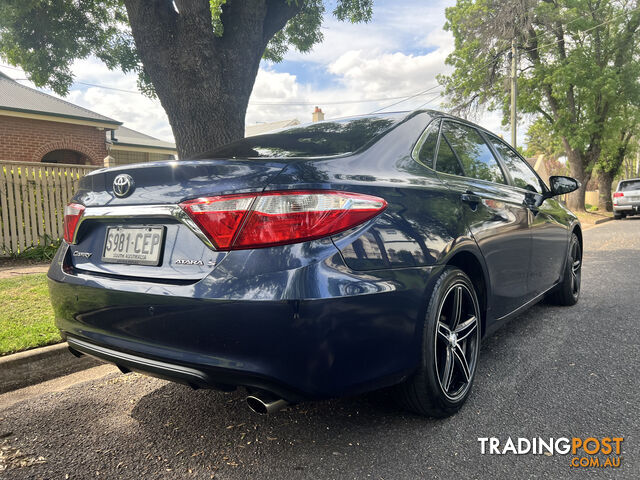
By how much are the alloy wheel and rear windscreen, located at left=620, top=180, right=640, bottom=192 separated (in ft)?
65.6

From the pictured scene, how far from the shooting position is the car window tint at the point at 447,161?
8.43 ft

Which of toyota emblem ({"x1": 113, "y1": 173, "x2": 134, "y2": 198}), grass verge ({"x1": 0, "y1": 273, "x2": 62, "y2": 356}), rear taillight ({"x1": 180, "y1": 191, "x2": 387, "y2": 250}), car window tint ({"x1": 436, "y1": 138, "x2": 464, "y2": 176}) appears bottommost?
grass verge ({"x1": 0, "y1": 273, "x2": 62, "y2": 356})

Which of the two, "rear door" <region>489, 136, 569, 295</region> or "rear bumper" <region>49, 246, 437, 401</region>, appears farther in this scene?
"rear door" <region>489, 136, 569, 295</region>

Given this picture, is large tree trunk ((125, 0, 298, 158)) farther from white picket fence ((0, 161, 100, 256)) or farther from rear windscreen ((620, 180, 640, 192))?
rear windscreen ((620, 180, 640, 192))

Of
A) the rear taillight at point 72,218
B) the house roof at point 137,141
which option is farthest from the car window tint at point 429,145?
the house roof at point 137,141

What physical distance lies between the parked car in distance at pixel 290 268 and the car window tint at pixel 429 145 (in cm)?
1

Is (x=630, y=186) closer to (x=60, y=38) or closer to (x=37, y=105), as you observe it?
(x=60, y=38)

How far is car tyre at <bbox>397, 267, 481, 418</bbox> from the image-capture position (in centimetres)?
212

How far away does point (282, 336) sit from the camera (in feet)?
5.42

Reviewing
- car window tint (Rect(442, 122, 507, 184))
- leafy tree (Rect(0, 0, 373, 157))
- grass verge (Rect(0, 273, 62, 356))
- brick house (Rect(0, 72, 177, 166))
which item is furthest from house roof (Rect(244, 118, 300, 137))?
car window tint (Rect(442, 122, 507, 184))

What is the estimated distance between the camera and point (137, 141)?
2059cm

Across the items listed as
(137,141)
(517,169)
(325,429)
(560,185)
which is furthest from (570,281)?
(137,141)

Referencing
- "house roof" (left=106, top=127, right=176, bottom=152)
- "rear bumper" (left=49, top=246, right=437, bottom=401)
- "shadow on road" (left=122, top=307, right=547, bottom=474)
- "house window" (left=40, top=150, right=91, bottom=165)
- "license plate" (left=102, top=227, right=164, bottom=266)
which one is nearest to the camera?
"rear bumper" (left=49, top=246, right=437, bottom=401)

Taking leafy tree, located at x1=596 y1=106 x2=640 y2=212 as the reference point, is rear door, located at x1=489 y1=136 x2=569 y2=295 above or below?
below
